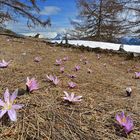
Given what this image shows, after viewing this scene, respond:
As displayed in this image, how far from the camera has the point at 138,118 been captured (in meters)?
1.65

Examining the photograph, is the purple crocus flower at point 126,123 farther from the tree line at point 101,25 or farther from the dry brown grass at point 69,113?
the tree line at point 101,25

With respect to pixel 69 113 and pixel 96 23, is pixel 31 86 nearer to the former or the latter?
pixel 69 113

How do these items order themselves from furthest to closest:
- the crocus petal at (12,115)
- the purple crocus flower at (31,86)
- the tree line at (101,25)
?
the tree line at (101,25) < the purple crocus flower at (31,86) < the crocus petal at (12,115)

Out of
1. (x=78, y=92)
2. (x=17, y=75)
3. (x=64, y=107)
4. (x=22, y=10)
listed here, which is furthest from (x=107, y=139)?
(x=22, y=10)

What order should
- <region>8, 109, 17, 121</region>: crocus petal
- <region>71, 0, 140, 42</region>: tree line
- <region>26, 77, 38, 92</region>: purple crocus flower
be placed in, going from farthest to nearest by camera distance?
<region>71, 0, 140, 42</region>: tree line, <region>26, 77, 38, 92</region>: purple crocus flower, <region>8, 109, 17, 121</region>: crocus petal

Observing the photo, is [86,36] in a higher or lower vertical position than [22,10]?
lower

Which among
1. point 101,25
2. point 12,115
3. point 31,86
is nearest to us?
point 12,115

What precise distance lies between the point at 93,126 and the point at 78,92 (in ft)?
1.89

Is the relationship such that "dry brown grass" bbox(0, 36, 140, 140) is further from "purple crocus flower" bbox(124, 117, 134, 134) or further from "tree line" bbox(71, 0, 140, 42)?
"tree line" bbox(71, 0, 140, 42)

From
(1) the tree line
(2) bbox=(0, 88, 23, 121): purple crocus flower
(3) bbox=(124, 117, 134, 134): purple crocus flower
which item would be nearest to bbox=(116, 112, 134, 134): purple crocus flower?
(3) bbox=(124, 117, 134, 134): purple crocus flower

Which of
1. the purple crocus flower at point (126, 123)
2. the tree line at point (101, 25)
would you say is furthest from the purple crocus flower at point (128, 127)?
the tree line at point (101, 25)

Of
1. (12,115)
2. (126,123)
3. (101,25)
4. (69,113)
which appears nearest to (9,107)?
(12,115)

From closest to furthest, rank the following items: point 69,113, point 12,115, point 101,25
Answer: point 12,115 < point 69,113 < point 101,25

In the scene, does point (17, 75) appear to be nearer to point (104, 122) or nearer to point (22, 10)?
point (104, 122)
